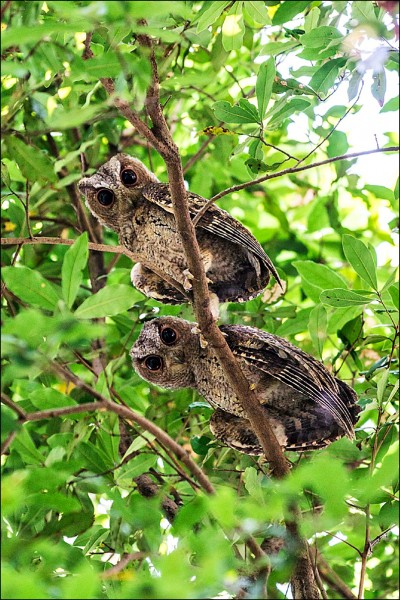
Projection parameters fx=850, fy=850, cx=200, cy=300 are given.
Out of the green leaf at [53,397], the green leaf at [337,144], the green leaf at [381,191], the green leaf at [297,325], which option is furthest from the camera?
the green leaf at [381,191]

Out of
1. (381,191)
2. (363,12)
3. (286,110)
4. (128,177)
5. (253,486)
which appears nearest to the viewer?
(363,12)

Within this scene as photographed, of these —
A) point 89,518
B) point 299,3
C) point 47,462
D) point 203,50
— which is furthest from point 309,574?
point 203,50

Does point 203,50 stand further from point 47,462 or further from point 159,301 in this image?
point 47,462

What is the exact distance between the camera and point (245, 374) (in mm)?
3172

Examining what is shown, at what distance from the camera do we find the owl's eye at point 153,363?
10.6ft

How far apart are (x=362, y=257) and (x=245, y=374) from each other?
25.8 inches

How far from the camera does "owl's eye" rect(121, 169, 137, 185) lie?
349 centimetres

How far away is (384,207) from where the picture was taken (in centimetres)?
538

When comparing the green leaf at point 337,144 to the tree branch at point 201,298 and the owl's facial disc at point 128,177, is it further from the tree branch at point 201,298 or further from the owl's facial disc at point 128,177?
the tree branch at point 201,298

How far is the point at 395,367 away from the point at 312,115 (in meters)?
1.21

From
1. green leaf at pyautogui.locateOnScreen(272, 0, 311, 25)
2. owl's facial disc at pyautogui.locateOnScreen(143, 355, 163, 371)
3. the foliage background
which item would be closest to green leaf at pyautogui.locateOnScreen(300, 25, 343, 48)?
the foliage background

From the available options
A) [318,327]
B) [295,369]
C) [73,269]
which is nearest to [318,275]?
[318,327]

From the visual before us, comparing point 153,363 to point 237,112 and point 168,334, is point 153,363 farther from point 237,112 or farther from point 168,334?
point 237,112

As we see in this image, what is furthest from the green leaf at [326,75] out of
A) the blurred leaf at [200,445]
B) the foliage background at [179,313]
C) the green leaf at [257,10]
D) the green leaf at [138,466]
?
the blurred leaf at [200,445]
